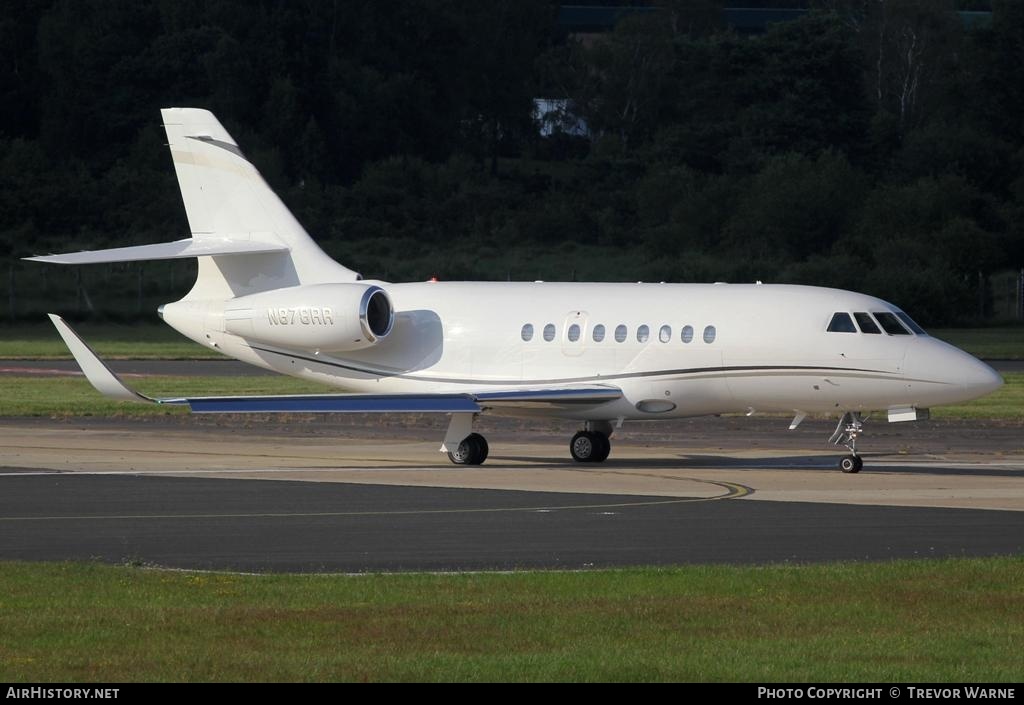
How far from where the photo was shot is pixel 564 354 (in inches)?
1046

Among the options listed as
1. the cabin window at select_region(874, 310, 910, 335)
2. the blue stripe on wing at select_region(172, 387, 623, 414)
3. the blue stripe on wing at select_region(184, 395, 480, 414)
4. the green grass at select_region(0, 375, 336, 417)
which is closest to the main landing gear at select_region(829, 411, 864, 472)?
the cabin window at select_region(874, 310, 910, 335)

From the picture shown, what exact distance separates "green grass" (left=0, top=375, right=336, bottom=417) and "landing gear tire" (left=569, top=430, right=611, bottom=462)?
12.2 metres

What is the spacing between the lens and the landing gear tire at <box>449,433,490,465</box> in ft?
86.2

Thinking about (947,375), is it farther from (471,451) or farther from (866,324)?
(471,451)

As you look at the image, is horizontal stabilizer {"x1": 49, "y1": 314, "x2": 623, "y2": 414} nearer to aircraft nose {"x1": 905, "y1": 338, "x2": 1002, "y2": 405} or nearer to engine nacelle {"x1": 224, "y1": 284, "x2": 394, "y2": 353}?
engine nacelle {"x1": 224, "y1": 284, "x2": 394, "y2": 353}

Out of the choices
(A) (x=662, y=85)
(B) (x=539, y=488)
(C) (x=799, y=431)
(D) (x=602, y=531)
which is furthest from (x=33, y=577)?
(A) (x=662, y=85)

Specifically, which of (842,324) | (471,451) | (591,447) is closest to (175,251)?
(471,451)

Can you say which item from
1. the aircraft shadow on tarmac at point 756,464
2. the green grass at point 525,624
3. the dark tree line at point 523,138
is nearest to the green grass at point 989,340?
the dark tree line at point 523,138

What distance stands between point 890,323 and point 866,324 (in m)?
0.34

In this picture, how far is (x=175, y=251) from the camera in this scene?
2723cm

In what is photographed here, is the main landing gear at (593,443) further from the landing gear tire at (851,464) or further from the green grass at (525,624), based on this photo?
the green grass at (525,624)

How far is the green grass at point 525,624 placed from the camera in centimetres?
1082

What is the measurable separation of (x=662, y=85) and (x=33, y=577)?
87.4m

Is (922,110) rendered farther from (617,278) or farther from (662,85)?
(617,278)
